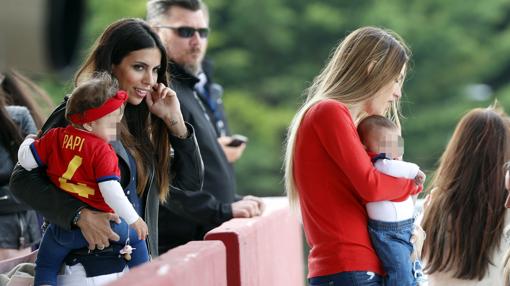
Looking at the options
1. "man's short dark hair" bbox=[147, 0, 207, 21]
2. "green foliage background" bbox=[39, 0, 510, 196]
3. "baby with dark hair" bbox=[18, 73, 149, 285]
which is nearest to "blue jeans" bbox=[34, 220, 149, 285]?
"baby with dark hair" bbox=[18, 73, 149, 285]

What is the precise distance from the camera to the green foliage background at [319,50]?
100ft

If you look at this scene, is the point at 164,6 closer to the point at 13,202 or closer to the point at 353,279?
the point at 13,202

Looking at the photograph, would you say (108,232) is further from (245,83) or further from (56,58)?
(245,83)

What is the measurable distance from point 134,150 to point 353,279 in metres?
1.16

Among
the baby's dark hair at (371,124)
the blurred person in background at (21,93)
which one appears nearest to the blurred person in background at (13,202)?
the blurred person in background at (21,93)

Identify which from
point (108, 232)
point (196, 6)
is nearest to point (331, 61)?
point (108, 232)

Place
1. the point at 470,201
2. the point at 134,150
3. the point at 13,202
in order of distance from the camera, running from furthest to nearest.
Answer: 1. the point at 470,201
2. the point at 13,202
3. the point at 134,150

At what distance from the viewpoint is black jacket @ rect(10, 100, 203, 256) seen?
494 cm

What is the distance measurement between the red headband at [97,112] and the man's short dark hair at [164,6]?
260 centimetres

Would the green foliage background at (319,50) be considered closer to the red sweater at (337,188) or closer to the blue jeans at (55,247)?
the red sweater at (337,188)

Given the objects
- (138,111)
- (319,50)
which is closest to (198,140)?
(138,111)

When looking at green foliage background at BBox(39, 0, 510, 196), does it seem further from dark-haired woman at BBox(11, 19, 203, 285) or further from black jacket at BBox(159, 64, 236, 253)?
dark-haired woman at BBox(11, 19, 203, 285)

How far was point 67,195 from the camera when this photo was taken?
4.98 metres

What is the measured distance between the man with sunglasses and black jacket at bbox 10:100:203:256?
1.08 meters
